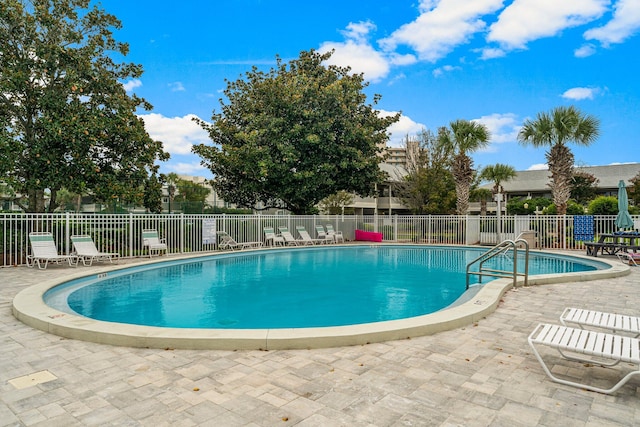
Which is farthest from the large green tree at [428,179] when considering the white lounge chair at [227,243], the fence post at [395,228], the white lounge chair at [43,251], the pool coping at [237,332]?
the pool coping at [237,332]

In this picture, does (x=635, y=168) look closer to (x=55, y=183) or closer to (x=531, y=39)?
(x=531, y=39)

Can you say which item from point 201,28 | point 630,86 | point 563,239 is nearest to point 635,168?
point 630,86

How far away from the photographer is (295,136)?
19.5 metres

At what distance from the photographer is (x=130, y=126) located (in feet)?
47.1

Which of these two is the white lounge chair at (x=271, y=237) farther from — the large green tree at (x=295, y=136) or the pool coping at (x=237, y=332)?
the pool coping at (x=237, y=332)

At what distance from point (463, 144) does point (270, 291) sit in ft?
57.1

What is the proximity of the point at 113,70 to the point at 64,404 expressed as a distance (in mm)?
15152

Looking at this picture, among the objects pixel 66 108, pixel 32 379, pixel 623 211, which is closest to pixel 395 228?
pixel 623 211

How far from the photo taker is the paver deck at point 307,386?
9.19 ft

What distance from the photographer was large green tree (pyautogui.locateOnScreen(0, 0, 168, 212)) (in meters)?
12.4

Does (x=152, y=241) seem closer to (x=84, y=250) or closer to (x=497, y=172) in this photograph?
(x=84, y=250)

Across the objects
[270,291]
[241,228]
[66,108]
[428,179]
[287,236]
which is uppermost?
[66,108]

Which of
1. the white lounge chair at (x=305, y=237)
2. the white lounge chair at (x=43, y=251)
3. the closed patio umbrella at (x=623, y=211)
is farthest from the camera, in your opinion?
the white lounge chair at (x=305, y=237)

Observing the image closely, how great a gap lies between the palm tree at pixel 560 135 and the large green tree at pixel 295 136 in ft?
22.9
